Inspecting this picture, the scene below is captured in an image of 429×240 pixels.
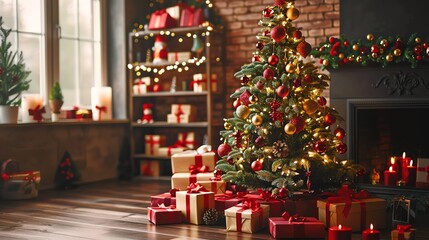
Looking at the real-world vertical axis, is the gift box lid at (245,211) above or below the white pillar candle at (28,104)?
below

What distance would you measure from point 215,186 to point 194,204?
50 cm

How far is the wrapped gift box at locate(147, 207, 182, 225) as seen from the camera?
4152mm

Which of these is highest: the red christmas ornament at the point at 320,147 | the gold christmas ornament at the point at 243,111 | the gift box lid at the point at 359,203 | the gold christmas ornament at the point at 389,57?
the gold christmas ornament at the point at 389,57

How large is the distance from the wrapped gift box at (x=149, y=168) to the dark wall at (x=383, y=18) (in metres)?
2.66

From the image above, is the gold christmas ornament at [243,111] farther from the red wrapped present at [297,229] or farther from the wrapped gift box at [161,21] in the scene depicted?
the wrapped gift box at [161,21]

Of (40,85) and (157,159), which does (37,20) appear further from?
(157,159)

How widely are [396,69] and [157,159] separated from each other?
2.96 m

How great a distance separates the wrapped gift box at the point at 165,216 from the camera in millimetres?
4152

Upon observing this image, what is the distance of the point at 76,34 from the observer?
655cm

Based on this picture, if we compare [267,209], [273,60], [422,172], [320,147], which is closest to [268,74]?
[273,60]

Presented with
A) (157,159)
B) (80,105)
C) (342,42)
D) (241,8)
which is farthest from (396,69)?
(80,105)

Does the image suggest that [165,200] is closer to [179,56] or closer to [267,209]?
[267,209]

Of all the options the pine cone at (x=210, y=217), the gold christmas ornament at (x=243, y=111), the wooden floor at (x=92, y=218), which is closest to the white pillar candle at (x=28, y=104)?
the wooden floor at (x=92, y=218)

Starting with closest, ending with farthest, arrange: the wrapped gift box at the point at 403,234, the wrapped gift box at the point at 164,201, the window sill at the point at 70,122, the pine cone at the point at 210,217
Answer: the wrapped gift box at the point at 403,234, the pine cone at the point at 210,217, the wrapped gift box at the point at 164,201, the window sill at the point at 70,122
